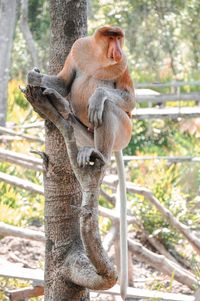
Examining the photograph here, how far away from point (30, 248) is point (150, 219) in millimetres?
1356

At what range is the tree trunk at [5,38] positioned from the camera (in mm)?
8961

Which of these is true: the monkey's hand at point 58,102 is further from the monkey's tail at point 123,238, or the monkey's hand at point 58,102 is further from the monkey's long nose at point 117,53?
the monkey's tail at point 123,238

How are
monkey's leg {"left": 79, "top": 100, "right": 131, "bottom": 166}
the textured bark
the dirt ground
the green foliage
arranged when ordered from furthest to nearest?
the green foliage, the dirt ground, the textured bark, monkey's leg {"left": 79, "top": 100, "right": 131, "bottom": 166}

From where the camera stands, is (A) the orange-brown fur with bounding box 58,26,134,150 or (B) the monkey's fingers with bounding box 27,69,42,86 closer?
(B) the monkey's fingers with bounding box 27,69,42,86

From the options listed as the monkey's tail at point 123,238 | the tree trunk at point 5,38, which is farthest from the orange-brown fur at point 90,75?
the tree trunk at point 5,38

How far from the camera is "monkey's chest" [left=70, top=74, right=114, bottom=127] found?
2.69 meters

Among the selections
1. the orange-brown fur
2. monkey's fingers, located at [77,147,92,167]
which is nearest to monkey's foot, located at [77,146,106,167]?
monkey's fingers, located at [77,147,92,167]

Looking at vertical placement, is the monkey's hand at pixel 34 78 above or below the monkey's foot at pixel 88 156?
above

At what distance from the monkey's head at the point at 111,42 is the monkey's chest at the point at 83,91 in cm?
15

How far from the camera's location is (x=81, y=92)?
271 cm

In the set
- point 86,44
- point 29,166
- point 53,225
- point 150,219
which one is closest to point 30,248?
point 150,219

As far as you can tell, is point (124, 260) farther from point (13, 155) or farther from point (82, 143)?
point (13, 155)

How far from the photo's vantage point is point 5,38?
909 cm

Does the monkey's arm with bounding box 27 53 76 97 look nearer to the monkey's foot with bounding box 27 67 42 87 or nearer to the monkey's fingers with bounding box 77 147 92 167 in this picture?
the monkey's foot with bounding box 27 67 42 87
